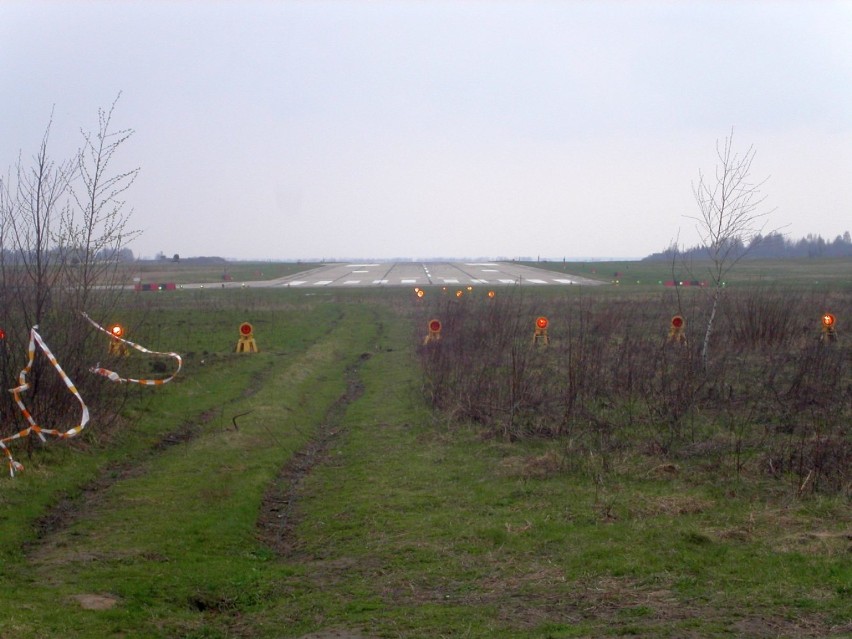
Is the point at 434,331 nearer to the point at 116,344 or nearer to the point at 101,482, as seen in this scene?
the point at 116,344

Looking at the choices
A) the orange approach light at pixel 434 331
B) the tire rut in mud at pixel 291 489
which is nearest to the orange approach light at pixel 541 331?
the orange approach light at pixel 434 331

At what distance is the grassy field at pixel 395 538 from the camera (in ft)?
20.4

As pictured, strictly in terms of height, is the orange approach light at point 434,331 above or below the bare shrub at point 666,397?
above

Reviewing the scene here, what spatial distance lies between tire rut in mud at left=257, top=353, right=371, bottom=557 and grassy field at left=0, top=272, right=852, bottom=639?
5 cm

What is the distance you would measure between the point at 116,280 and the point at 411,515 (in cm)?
797

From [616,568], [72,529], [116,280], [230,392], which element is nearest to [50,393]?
[116,280]

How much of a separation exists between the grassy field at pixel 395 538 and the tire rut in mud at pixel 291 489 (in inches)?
1.8

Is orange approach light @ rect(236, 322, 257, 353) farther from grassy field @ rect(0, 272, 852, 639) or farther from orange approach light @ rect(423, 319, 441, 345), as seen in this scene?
grassy field @ rect(0, 272, 852, 639)

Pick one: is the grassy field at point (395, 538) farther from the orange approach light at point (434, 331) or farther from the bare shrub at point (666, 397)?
the orange approach light at point (434, 331)

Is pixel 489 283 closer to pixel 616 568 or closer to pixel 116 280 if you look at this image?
pixel 116 280

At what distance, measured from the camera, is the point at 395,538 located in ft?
27.6

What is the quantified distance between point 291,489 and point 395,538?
2.71 metres

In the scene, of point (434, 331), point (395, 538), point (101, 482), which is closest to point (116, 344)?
point (101, 482)

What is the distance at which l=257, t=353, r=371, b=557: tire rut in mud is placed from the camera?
28.8 feet
